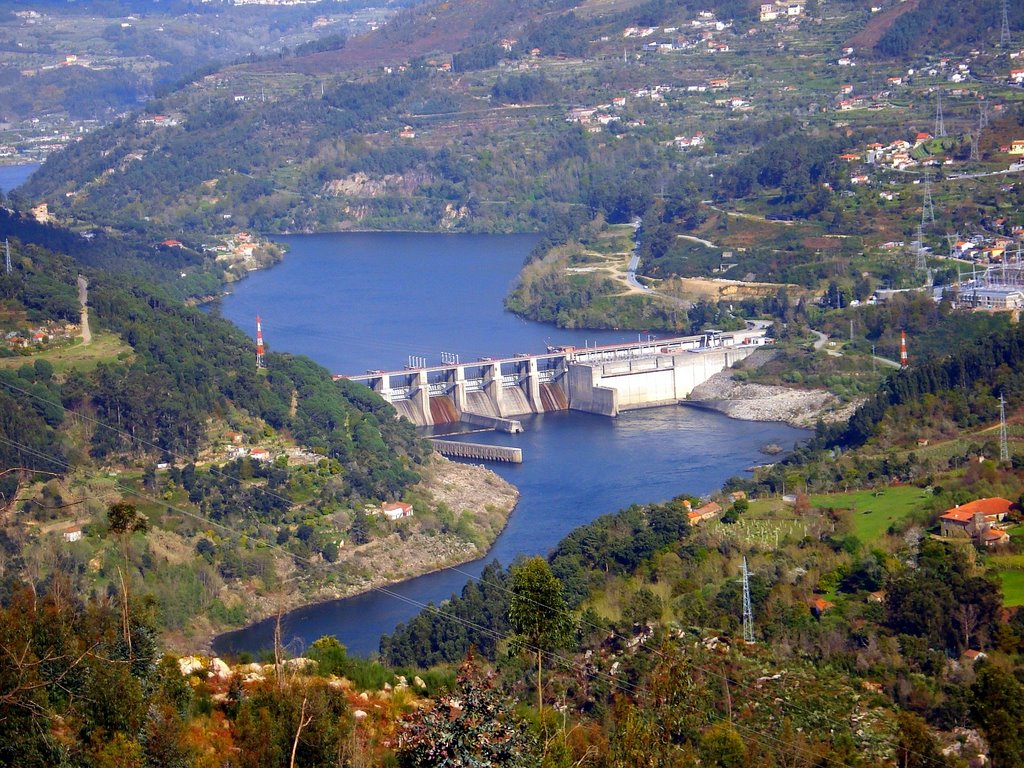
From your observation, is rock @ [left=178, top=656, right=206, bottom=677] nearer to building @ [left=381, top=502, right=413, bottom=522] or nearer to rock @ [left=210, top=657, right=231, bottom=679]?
rock @ [left=210, top=657, right=231, bottom=679]

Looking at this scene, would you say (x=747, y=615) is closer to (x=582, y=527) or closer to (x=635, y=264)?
(x=582, y=527)

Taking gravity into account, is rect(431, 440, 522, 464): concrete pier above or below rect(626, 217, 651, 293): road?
below

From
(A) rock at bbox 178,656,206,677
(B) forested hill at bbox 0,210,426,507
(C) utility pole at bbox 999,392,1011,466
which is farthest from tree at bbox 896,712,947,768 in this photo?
(B) forested hill at bbox 0,210,426,507

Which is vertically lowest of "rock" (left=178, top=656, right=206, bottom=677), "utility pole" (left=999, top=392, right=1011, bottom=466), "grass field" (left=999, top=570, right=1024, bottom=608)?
"grass field" (left=999, top=570, right=1024, bottom=608)

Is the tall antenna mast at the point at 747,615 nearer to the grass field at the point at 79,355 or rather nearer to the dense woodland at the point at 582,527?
the dense woodland at the point at 582,527

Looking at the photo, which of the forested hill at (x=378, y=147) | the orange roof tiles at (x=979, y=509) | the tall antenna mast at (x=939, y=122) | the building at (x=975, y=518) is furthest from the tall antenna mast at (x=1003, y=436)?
the forested hill at (x=378, y=147)

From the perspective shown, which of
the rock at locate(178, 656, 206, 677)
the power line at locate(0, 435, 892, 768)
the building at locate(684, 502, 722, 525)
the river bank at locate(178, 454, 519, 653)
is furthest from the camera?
the building at locate(684, 502, 722, 525)

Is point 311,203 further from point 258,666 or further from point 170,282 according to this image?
point 258,666
